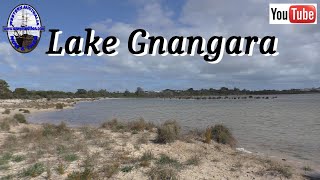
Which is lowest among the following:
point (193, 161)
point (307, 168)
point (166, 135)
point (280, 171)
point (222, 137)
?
point (307, 168)

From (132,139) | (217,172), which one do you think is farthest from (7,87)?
(217,172)

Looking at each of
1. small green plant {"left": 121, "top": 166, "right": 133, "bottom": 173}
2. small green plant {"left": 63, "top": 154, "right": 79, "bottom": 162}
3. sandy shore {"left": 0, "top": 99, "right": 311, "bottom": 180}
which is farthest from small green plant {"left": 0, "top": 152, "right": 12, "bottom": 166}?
small green plant {"left": 121, "top": 166, "right": 133, "bottom": 173}

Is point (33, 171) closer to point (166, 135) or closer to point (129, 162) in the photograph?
point (129, 162)

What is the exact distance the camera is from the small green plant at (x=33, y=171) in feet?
32.7

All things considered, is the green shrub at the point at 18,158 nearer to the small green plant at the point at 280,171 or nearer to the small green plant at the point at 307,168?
the small green plant at the point at 280,171

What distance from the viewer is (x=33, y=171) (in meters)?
10.1

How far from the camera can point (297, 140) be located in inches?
821

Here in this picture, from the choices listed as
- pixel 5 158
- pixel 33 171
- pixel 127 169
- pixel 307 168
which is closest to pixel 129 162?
pixel 127 169

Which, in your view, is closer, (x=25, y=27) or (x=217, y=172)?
(x=217, y=172)

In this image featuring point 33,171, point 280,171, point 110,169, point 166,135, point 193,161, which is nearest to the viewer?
point 33,171

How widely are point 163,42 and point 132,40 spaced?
130cm

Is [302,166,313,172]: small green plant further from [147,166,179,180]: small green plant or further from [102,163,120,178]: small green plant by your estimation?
[102,163,120,178]: small green plant

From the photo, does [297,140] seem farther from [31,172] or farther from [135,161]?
[31,172]

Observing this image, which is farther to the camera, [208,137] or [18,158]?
[208,137]
